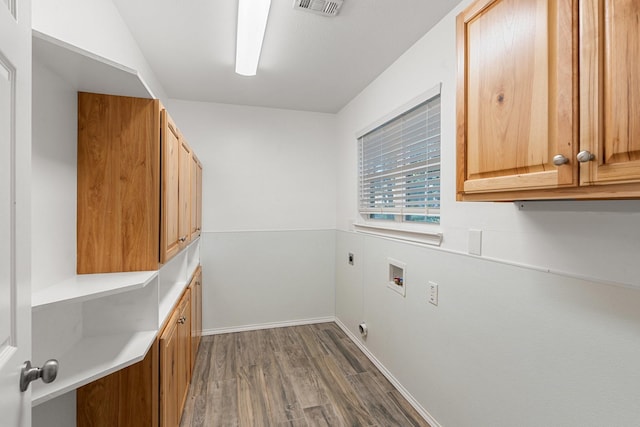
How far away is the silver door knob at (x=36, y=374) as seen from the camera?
0.73 m

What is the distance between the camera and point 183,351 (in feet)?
6.64

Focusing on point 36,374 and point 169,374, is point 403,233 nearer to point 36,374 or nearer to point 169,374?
point 169,374

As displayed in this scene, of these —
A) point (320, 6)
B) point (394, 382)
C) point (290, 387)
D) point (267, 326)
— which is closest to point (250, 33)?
point (320, 6)

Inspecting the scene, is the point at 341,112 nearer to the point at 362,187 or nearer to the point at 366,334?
the point at 362,187

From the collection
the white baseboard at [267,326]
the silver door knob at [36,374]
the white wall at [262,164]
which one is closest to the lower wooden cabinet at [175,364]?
the silver door knob at [36,374]

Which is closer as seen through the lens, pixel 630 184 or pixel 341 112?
pixel 630 184

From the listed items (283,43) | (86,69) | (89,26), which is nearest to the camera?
(86,69)

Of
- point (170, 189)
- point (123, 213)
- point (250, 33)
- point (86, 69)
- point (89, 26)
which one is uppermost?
point (250, 33)

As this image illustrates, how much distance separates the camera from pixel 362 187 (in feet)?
10.1

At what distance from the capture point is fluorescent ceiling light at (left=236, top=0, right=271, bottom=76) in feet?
5.55

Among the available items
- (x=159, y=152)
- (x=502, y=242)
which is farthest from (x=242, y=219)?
(x=502, y=242)

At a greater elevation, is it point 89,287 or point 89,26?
point 89,26

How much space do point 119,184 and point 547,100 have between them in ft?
5.60

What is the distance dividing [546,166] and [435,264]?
3.62 ft
